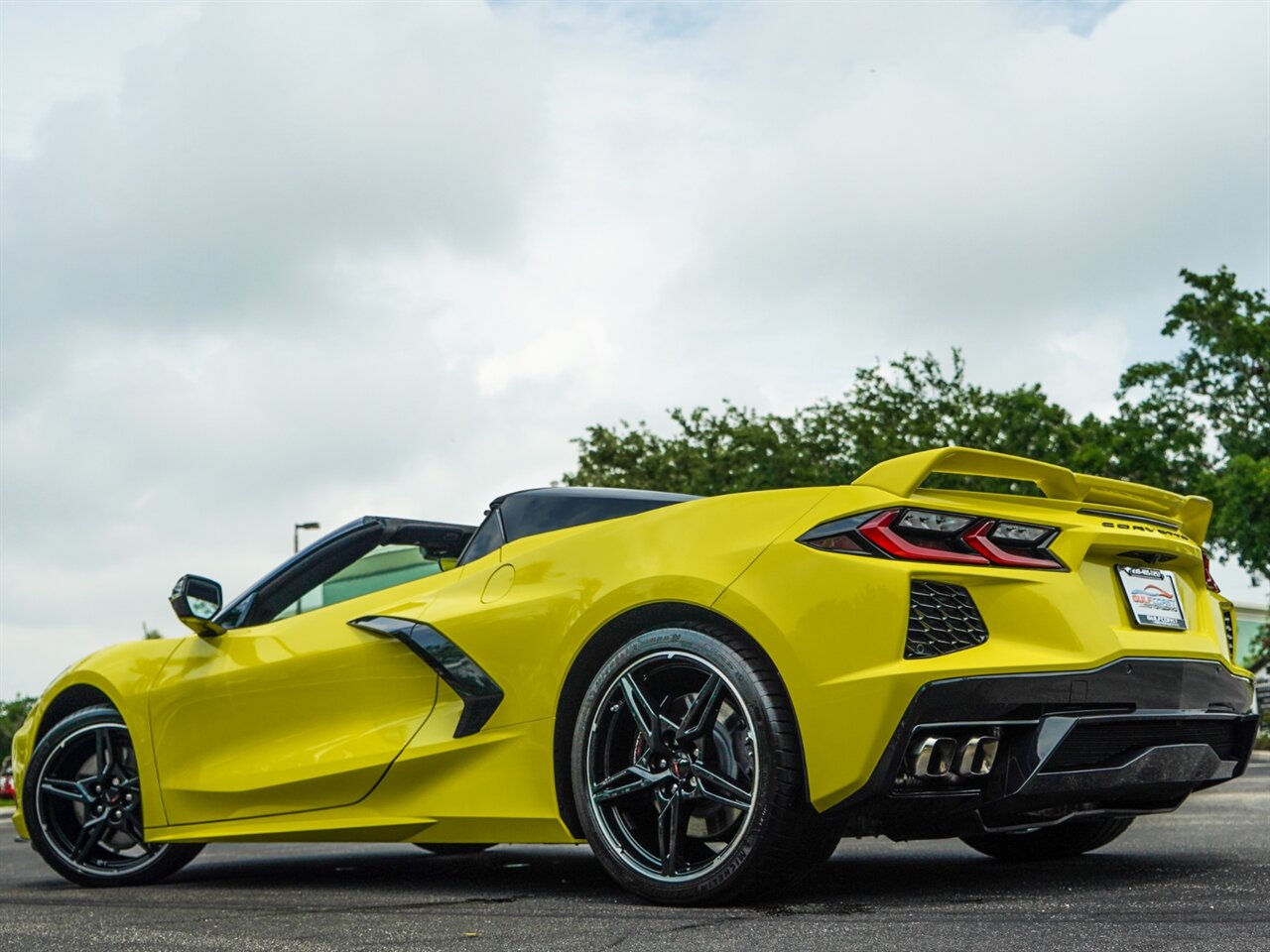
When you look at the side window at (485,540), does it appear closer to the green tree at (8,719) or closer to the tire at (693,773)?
the tire at (693,773)

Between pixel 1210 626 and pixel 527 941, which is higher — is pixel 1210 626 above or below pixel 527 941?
above

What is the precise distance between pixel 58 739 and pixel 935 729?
3.94m

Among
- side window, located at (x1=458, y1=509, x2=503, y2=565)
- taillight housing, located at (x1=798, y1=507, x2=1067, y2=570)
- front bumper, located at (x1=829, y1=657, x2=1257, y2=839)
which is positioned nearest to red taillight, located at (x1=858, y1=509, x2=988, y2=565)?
taillight housing, located at (x1=798, y1=507, x2=1067, y2=570)

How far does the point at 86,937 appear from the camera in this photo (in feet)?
12.7

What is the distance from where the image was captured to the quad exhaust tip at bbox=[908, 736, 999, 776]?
369 centimetres

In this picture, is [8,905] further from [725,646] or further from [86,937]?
[725,646]

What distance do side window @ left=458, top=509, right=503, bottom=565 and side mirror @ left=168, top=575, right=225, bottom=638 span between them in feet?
4.39

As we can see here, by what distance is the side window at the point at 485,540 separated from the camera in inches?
197

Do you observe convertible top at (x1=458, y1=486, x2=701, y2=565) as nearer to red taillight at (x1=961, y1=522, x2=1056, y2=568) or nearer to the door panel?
the door panel

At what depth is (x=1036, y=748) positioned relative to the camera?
3.76m

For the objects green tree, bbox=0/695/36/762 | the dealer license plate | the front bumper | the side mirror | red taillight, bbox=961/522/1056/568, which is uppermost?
the side mirror

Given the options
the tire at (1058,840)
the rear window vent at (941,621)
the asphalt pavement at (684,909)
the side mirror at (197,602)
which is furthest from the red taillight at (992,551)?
the side mirror at (197,602)

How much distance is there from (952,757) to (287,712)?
2.58 m

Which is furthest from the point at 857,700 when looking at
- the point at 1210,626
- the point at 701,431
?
the point at 701,431
